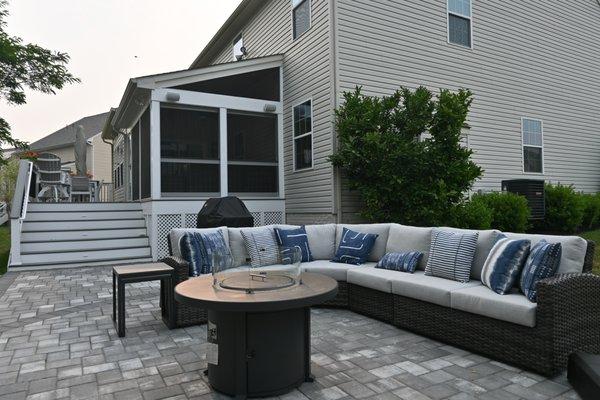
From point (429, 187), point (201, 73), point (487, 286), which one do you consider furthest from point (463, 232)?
point (201, 73)

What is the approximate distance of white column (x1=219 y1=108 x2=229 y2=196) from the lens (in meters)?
8.35

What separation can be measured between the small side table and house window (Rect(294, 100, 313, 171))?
4.75m

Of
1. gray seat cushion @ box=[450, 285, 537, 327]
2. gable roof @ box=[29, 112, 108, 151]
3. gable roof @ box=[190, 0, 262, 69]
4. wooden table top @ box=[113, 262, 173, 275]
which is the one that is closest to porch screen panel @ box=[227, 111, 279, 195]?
gable roof @ box=[190, 0, 262, 69]

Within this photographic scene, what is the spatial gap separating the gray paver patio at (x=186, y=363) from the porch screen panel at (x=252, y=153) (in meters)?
4.52

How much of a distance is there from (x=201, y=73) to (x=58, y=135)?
25092 mm

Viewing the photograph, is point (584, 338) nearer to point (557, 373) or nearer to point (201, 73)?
point (557, 373)

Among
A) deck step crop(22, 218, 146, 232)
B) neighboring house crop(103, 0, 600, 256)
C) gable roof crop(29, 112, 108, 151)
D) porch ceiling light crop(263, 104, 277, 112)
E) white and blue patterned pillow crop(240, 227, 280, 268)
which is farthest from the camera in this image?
gable roof crop(29, 112, 108, 151)

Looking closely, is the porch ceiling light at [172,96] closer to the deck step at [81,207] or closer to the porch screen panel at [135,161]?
the porch screen panel at [135,161]

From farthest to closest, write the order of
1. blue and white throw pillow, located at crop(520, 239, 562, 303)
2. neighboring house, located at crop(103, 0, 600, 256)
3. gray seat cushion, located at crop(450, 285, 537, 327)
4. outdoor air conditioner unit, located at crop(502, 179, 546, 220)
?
outdoor air conditioner unit, located at crop(502, 179, 546, 220), neighboring house, located at crop(103, 0, 600, 256), blue and white throw pillow, located at crop(520, 239, 562, 303), gray seat cushion, located at crop(450, 285, 537, 327)

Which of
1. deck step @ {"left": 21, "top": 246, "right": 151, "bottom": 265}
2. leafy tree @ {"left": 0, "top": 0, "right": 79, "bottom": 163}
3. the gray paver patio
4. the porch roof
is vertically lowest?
the gray paver patio

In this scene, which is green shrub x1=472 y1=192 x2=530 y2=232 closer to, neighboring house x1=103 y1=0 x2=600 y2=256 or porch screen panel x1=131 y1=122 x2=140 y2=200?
neighboring house x1=103 y1=0 x2=600 y2=256

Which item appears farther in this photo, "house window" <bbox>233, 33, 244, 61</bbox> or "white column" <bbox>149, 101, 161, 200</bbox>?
"house window" <bbox>233, 33, 244, 61</bbox>

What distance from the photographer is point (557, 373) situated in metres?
2.72

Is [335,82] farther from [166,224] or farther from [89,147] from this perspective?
[89,147]
